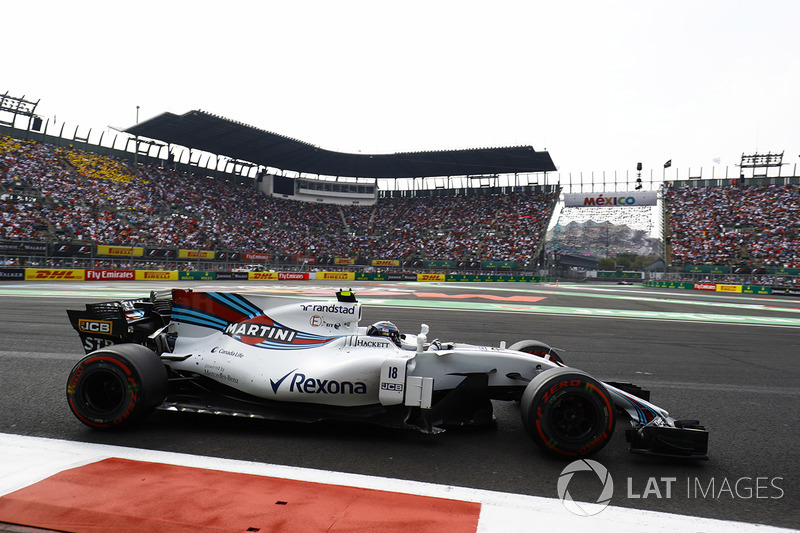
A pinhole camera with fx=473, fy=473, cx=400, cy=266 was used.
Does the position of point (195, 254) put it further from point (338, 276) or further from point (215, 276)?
point (338, 276)


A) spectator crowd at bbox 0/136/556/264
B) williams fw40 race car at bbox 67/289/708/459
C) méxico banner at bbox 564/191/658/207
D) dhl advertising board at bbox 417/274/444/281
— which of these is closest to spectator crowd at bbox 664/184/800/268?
méxico banner at bbox 564/191/658/207

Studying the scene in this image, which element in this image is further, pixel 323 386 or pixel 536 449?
pixel 323 386

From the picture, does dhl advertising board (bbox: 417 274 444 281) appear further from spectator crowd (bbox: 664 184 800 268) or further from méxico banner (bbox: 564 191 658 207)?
méxico banner (bbox: 564 191 658 207)

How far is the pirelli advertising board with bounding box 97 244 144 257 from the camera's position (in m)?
30.2

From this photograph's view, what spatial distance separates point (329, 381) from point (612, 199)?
57.4 m

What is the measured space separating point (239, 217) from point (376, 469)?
1887 inches

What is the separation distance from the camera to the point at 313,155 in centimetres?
5350

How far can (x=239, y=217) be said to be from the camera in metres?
47.8

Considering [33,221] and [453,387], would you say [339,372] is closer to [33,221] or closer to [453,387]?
[453,387]

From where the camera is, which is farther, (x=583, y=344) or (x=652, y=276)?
(x=652, y=276)

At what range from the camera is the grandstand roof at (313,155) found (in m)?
42.4

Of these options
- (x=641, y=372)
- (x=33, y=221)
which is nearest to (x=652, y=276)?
(x=641, y=372)

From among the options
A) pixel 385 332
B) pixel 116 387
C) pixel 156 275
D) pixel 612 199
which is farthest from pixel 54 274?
pixel 612 199

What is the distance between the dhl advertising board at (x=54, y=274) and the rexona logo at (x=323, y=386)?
28457 mm
